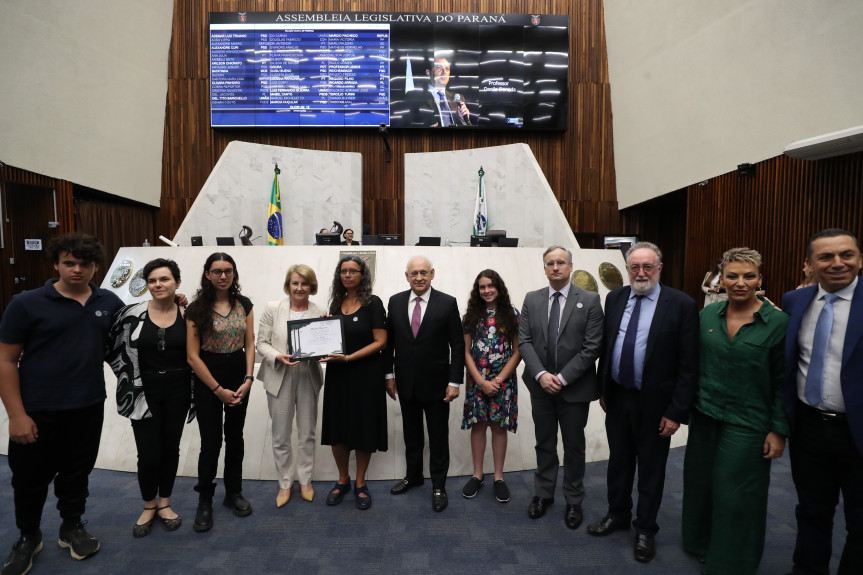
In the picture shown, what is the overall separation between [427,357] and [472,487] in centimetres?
100

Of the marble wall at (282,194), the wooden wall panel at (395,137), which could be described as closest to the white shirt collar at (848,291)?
the marble wall at (282,194)

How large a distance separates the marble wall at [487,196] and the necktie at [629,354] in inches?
246

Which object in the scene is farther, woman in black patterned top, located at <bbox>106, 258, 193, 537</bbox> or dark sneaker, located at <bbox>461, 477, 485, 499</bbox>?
dark sneaker, located at <bbox>461, 477, 485, 499</bbox>

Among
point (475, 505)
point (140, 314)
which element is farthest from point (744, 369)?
point (140, 314)

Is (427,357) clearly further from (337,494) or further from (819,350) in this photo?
(819,350)

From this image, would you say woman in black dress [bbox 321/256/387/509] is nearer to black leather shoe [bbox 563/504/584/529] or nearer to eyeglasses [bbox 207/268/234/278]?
eyeglasses [bbox 207/268/234/278]

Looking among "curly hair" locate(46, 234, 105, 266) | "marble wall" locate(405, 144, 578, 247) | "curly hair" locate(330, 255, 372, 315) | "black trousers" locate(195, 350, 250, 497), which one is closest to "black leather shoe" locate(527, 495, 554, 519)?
"curly hair" locate(330, 255, 372, 315)

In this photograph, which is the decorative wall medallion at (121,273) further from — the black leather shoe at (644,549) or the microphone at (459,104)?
the microphone at (459,104)

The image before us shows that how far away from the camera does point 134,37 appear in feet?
30.9

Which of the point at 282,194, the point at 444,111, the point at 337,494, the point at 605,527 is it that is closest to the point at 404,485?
the point at 337,494

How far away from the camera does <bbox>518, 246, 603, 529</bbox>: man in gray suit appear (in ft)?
8.93

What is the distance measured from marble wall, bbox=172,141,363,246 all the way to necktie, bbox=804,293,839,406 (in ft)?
29.1

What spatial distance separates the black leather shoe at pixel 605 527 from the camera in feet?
8.66

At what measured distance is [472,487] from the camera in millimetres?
3135
